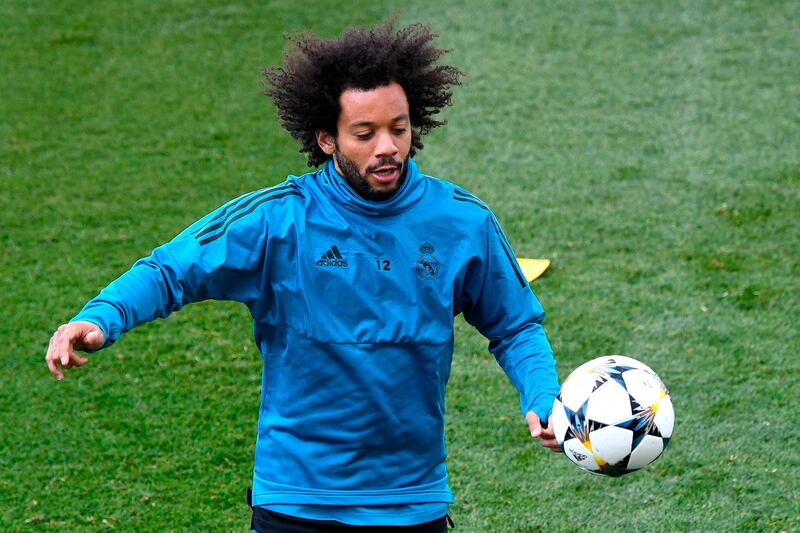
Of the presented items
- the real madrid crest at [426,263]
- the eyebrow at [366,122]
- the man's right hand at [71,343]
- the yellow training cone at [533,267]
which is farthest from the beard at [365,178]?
the yellow training cone at [533,267]

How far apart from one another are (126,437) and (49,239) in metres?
2.65

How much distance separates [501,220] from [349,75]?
4824 mm

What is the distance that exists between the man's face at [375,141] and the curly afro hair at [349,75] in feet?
0.19

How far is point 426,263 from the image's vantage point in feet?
12.7

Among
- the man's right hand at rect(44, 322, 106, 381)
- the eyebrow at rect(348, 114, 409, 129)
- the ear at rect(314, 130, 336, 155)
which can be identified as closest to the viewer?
the man's right hand at rect(44, 322, 106, 381)

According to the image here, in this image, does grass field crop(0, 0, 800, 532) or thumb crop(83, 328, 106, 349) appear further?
grass field crop(0, 0, 800, 532)

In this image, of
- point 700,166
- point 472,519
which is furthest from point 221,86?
point 472,519

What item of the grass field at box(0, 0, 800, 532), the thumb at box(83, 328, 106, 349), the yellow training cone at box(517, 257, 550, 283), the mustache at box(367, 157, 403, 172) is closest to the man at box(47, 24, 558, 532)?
the mustache at box(367, 157, 403, 172)

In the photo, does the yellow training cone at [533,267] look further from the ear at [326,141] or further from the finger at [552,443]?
the finger at [552,443]

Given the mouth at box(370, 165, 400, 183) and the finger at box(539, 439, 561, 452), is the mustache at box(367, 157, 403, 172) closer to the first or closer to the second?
the mouth at box(370, 165, 400, 183)

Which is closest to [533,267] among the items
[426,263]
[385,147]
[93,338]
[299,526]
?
[426,263]

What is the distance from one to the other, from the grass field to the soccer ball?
1919 mm

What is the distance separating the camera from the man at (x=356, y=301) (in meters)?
3.80

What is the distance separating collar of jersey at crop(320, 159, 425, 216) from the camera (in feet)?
12.7
